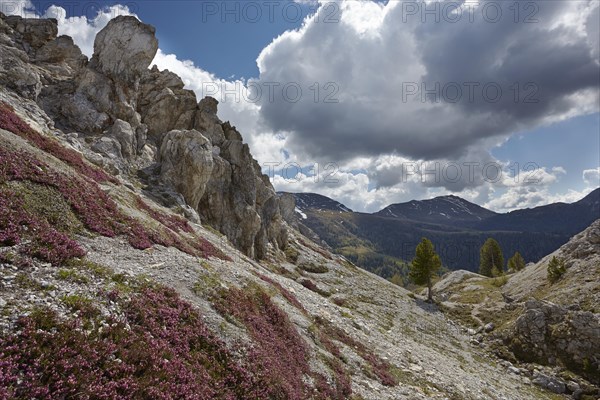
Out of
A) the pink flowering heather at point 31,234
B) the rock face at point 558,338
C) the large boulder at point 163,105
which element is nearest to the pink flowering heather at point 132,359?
the pink flowering heather at point 31,234

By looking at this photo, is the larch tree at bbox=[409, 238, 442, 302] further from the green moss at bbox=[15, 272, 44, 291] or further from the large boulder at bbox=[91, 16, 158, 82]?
the large boulder at bbox=[91, 16, 158, 82]

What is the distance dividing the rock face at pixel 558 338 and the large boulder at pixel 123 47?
9543cm

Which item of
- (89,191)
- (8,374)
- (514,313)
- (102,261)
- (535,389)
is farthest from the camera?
(514,313)

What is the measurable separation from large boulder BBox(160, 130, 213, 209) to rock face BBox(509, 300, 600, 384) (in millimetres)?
62307

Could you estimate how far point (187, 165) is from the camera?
65.9 m

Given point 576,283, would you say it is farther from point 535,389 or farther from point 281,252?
point 281,252

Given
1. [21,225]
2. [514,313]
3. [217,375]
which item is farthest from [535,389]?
[21,225]

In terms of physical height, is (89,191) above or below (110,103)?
below

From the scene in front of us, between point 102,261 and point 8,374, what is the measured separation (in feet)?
33.9

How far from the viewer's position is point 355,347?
93.0ft

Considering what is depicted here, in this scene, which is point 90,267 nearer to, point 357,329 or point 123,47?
point 357,329

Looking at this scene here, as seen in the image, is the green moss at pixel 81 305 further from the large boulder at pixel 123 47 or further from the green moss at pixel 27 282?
the large boulder at pixel 123 47

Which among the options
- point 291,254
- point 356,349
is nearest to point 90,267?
point 356,349

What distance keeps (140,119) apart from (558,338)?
9426 cm
